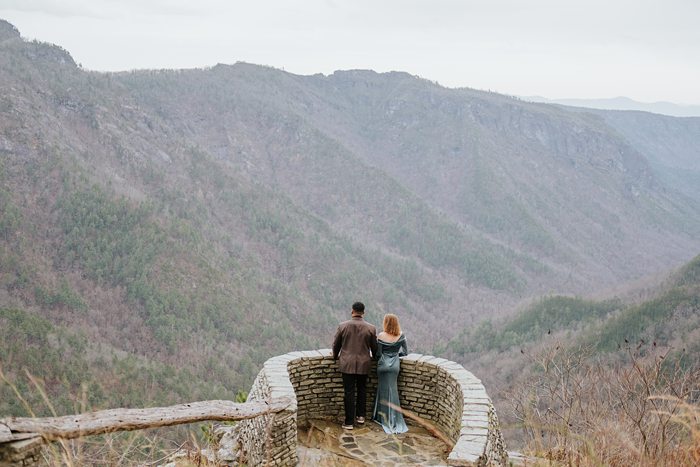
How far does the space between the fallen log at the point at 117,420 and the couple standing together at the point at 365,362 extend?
8.57ft

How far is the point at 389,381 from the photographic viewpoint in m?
8.96

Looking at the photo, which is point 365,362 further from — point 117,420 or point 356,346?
point 117,420

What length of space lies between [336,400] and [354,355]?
1158 millimetres

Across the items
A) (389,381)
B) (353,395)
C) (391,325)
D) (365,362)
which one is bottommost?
(353,395)

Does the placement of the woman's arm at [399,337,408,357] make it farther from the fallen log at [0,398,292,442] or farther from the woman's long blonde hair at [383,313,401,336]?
the fallen log at [0,398,292,442]

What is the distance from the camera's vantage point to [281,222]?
7306cm

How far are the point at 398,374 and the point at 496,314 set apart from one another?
2638 inches

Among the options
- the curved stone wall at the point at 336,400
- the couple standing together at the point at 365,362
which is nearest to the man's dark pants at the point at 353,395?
the couple standing together at the point at 365,362

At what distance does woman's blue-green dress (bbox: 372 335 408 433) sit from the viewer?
887 centimetres

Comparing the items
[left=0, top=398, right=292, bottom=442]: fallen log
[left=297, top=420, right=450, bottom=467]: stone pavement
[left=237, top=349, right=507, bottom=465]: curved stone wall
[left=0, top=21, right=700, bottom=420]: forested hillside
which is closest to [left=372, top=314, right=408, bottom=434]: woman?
[left=297, top=420, right=450, bottom=467]: stone pavement

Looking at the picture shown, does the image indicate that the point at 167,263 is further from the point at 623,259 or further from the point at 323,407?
the point at 623,259

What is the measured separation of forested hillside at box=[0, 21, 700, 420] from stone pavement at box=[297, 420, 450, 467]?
114 inches

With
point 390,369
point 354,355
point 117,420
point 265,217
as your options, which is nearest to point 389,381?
point 390,369

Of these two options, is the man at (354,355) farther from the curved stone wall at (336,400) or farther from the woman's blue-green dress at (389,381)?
the curved stone wall at (336,400)
